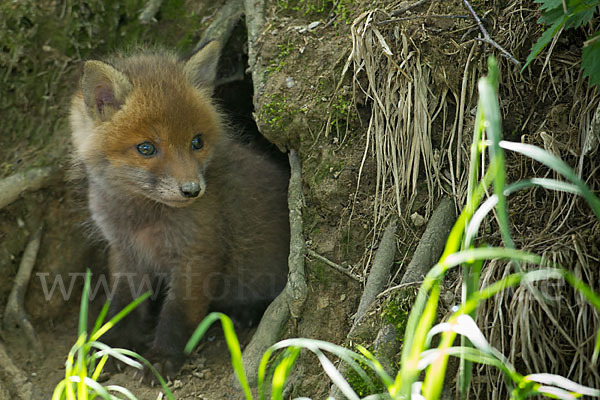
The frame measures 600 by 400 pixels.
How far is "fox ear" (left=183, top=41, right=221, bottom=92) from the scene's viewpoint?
148 inches

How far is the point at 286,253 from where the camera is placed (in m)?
4.63

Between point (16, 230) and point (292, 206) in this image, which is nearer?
point (292, 206)

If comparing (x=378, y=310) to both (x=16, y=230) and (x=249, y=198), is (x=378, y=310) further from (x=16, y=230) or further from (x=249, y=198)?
(x=16, y=230)

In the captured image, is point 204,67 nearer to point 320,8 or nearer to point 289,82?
point 289,82

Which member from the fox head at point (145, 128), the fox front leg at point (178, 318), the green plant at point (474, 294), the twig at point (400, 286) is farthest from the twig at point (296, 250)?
the green plant at point (474, 294)

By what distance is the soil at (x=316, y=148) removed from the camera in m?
2.82

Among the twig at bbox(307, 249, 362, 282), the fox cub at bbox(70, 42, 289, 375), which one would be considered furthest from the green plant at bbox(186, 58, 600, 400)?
the fox cub at bbox(70, 42, 289, 375)

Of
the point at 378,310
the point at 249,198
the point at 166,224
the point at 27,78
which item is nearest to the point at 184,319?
the point at 166,224

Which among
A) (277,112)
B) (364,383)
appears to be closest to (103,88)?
(277,112)

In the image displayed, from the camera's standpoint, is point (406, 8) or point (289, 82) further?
point (289, 82)

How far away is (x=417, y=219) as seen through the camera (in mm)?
3014

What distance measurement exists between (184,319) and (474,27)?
255cm

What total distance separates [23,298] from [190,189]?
1.87 m

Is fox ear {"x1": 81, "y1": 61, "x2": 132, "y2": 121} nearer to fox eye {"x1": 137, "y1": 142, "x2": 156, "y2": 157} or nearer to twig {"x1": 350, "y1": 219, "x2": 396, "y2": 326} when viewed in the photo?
fox eye {"x1": 137, "y1": 142, "x2": 156, "y2": 157}
